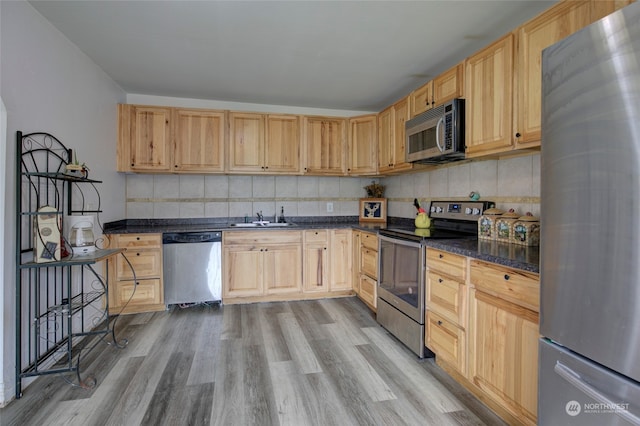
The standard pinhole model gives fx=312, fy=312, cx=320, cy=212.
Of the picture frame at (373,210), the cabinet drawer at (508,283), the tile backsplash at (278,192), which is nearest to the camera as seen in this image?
the cabinet drawer at (508,283)

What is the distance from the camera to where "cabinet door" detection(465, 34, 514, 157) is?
1.94 m

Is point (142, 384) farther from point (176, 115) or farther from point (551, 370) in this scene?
point (176, 115)

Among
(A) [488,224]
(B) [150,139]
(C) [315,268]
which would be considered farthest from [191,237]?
(A) [488,224]

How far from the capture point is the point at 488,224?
2256 millimetres

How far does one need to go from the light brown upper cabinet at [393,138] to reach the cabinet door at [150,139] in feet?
7.94

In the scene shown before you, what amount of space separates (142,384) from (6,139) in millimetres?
1625

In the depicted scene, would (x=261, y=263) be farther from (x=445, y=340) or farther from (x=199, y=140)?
(x=445, y=340)

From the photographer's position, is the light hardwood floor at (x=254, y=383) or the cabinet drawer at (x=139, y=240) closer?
the light hardwood floor at (x=254, y=383)

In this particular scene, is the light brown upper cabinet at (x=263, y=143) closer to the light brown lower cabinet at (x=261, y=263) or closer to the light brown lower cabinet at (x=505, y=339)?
the light brown lower cabinet at (x=261, y=263)

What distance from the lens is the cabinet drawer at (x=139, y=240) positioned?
10.3 feet

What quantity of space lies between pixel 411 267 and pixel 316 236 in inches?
57.3

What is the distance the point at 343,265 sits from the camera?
372cm

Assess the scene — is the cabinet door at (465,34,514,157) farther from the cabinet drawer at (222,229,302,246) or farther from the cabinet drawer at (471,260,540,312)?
the cabinet drawer at (222,229,302,246)

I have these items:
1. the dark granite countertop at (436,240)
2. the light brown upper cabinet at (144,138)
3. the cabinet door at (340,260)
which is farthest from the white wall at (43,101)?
the cabinet door at (340,260)
